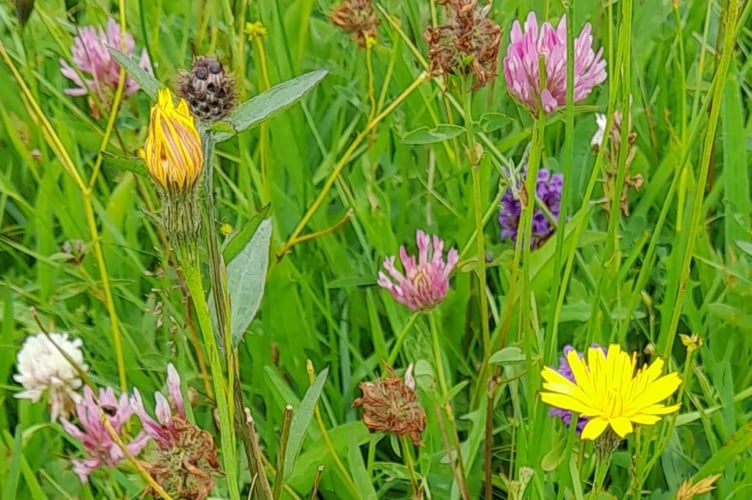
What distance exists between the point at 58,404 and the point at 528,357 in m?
0.48

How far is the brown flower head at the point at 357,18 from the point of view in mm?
1288

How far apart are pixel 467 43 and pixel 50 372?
513 mm

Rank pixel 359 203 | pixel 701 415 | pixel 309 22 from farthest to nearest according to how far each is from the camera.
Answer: pixel 309 22 → pixel 359 203 → pixel 701 415

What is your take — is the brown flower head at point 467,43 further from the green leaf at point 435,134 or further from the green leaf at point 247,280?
the green leaf at point 247,280

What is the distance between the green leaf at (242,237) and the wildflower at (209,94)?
7cm

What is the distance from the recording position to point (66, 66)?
1.44 meters

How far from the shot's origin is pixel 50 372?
102 centimetres

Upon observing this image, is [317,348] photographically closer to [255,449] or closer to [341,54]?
[255,449]

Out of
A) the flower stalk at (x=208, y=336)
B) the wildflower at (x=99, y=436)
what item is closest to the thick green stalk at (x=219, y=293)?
the flower stalk at (x=208, y=336)

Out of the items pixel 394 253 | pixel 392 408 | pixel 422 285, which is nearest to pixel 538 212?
pixel 394 253

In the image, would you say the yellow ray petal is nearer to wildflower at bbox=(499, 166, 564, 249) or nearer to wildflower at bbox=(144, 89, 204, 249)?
wildflower at bbox=(144, 89, 204, 249)

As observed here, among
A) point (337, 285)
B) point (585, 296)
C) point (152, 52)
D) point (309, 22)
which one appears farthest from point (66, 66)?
point (585, 296)

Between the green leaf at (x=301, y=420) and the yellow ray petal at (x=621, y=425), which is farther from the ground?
the yellow ray petal at (x=621, y=425)

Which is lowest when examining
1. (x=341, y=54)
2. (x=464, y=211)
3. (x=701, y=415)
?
(x=701, y=415)
